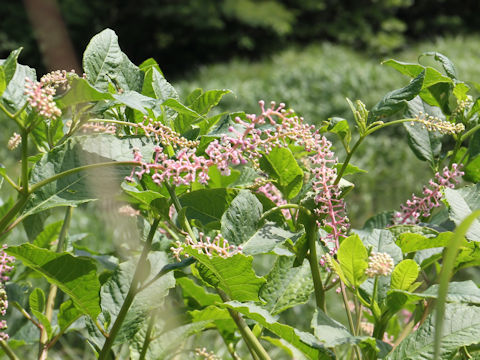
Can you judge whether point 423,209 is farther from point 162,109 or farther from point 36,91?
point 36,91

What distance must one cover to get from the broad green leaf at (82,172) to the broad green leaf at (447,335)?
1.11 feet

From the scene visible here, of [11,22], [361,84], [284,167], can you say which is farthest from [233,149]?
[11,22]

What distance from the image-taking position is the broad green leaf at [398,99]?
70 cm

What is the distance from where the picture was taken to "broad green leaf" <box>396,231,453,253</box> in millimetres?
710

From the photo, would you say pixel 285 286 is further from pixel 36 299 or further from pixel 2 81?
pixel 2 81

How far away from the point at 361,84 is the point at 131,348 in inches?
213

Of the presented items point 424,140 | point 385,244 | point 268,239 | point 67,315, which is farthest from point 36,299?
point 424,140

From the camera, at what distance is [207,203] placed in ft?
2.61

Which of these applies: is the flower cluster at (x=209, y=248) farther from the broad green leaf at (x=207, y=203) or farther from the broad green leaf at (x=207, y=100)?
the broad green leaf at (x=207, y=100)

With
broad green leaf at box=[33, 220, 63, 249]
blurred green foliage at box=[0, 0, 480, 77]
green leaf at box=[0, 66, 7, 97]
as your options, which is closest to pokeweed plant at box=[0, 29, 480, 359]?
green leaf at box=[0, 66, 7, 97]

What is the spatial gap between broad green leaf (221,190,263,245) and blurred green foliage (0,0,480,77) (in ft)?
30.3

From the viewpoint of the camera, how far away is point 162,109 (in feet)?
2.56

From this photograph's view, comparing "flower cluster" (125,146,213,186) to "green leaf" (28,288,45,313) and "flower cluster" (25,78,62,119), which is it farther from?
"green leaf" (28,288,45,313)

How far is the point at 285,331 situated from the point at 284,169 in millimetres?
216
